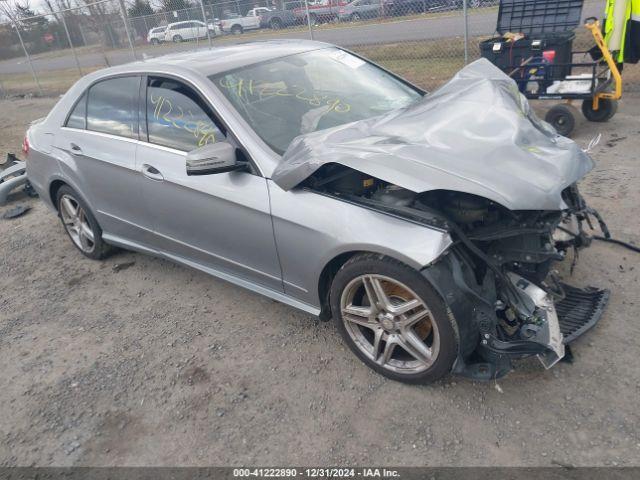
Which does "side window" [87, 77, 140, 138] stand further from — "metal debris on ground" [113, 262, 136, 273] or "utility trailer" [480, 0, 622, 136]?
"utility trailer" [480, 0, 622, 136]

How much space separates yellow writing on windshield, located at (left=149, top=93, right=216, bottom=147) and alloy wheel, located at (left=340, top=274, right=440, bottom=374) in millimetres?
1306

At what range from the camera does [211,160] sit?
9.22 ft

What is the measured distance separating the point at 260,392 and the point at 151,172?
5.37 feet

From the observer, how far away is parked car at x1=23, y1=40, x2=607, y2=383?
2426 mm

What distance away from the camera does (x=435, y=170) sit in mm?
2377

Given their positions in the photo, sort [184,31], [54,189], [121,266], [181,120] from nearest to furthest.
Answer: [181,120], [121,266], [54,189], [184,31]

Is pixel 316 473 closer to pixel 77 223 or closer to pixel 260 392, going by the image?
pixel 260 392

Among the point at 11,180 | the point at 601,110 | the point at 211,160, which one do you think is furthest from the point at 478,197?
the point at 11,180

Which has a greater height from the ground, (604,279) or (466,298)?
(466,298)

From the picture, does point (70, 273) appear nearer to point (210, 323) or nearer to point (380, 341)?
point (210, 323)

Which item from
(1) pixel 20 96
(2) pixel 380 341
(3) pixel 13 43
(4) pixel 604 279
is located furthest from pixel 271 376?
(3) pixel 13 43

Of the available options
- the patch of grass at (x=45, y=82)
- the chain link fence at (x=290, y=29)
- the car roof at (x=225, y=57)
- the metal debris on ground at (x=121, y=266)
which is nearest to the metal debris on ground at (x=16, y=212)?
the metal debris on ground at (x=121, y=266)

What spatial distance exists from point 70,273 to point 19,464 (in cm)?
216

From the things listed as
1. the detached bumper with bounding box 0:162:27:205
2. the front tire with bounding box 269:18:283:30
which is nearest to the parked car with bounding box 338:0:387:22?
the front tire with bounding box 269:18:283:30
